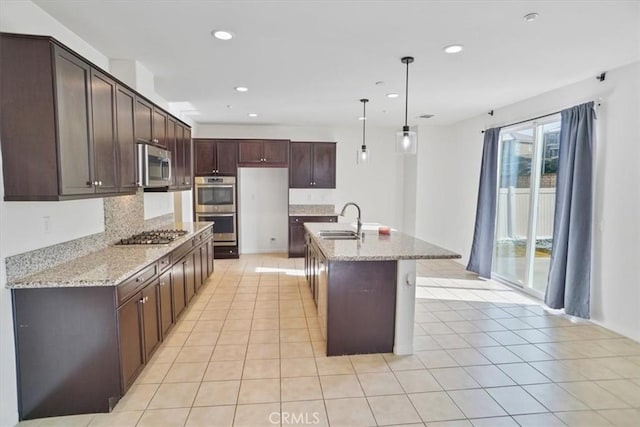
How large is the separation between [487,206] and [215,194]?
4686mm

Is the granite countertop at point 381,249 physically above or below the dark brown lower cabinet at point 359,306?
above

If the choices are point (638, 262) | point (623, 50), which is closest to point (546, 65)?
point (623, 50)

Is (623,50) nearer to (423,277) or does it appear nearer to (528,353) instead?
(528,353)

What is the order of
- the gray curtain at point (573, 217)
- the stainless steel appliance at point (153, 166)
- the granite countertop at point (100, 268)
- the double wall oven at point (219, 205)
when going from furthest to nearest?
the double wall oven at point (219, 205) → the gray curtain at point (573, 217) → the stainless steel appliance at point (153, 166) → the granite countertop at point (100, 268)

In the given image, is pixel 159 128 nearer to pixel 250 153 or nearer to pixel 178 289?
pixel 178 289

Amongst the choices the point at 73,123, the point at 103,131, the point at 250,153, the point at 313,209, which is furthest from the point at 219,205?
the point at 73,123

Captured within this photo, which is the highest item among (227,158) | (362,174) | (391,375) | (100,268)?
(227,158)

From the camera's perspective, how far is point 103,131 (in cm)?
253

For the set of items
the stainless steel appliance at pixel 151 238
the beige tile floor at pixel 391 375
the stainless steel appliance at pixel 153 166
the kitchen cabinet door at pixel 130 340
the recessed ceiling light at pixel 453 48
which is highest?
the recessed ceiling light at pixel 453 48

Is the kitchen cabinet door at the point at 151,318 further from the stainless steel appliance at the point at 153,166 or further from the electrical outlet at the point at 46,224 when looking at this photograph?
the stainless steel appliance at the point at 153,166

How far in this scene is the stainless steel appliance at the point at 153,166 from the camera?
10.2 feet

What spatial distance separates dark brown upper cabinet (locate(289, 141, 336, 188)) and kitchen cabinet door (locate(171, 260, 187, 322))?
3.49m

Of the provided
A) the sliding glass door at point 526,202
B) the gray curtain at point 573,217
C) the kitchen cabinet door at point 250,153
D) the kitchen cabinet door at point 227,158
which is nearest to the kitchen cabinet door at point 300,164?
the kitchen cabinet door at point 250,153

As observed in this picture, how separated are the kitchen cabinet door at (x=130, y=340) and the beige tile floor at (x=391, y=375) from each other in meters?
0.16
